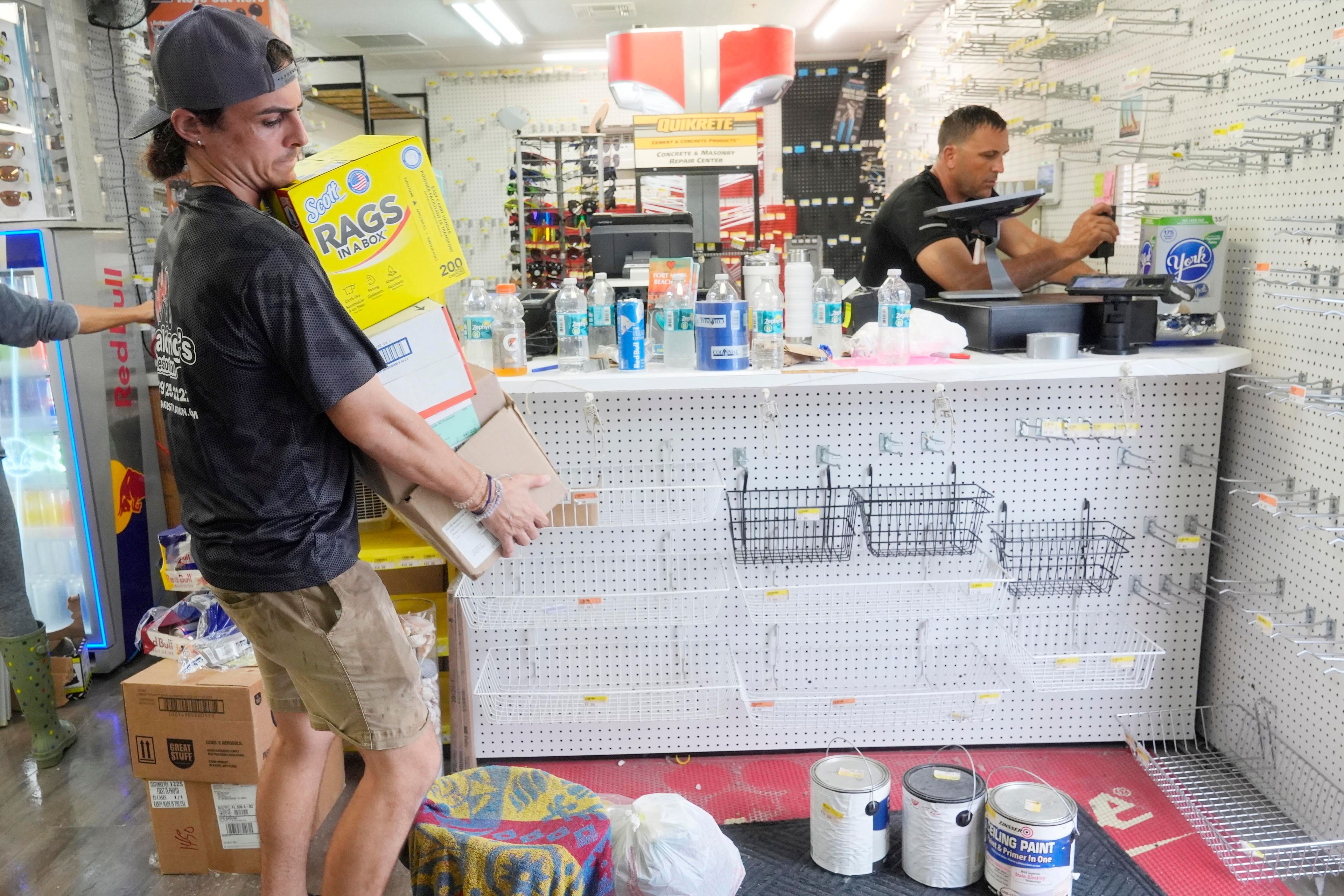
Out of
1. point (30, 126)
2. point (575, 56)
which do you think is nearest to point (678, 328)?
point (30, 126)

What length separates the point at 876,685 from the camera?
3.01 m

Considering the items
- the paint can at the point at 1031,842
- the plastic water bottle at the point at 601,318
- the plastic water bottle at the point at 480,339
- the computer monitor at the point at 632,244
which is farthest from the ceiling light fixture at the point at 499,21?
the paint can at the point at 1031,842

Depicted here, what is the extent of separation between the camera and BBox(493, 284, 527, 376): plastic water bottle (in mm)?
2840

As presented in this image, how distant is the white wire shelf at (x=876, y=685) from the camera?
9.82 ft

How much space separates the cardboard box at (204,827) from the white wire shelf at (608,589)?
2.47 feet

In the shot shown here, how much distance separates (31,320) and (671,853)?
98.9 inches

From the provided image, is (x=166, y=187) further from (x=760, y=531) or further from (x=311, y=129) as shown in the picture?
(x=760, y=531)

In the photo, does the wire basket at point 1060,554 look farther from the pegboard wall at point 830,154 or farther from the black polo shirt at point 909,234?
the pegboard wall at point 830,154

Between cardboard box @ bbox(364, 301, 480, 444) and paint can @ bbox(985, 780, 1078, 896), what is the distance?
62.2 inches

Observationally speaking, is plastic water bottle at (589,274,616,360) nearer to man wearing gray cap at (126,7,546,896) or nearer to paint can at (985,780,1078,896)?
man wearing gray cap at (126,7,546,896)

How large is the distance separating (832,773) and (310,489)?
1.51 m

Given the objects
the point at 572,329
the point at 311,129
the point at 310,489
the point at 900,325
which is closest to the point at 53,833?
the point at 310,489

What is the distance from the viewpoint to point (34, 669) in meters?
3.04

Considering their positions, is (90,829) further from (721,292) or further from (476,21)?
(476,21)
